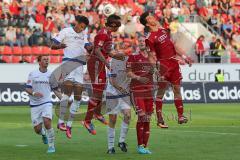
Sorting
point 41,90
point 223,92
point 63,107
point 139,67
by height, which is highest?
point 139,67

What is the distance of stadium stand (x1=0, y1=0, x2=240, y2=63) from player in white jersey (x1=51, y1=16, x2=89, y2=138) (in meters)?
19.4

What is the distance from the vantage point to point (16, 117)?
30172 millimetres

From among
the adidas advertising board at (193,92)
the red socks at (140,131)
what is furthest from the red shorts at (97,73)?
the adidas advertising board at (193,92)

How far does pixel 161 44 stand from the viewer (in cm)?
2078

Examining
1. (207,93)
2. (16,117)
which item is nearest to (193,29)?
(207,93)

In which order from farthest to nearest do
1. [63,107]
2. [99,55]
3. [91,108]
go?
[63,107], [91,108], [99,55]

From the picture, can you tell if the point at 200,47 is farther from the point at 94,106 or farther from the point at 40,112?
the point at 40,112

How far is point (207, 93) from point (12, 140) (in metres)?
21.1

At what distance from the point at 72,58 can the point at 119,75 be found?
10.9 ft

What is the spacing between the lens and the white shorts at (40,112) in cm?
1828

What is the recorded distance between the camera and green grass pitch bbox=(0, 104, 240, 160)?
1720 cm

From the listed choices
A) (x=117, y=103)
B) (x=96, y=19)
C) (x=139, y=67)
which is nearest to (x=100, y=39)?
(x=139, y=67)

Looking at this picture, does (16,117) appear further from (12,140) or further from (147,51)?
(147,51)

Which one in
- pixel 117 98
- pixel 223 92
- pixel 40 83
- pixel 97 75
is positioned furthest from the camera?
pixel 223 92
